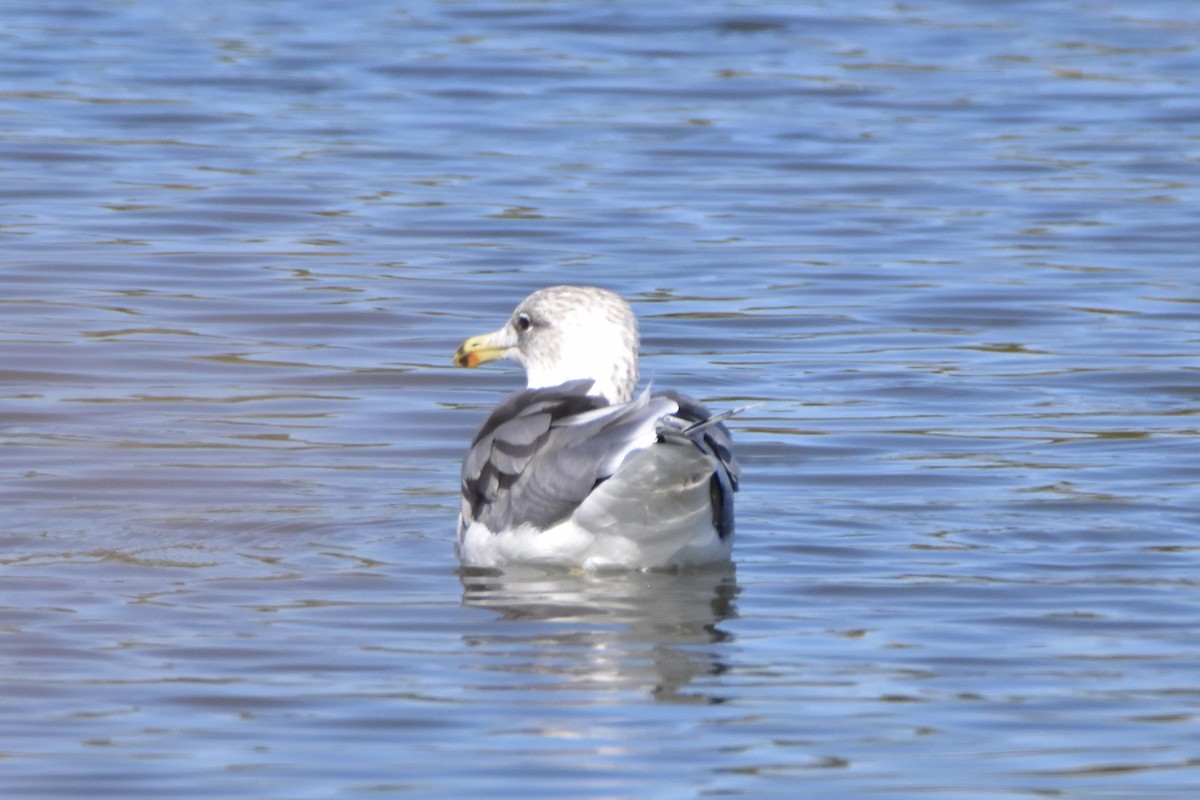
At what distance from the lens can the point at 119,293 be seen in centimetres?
1205

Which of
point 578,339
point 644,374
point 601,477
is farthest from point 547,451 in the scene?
point 644,374

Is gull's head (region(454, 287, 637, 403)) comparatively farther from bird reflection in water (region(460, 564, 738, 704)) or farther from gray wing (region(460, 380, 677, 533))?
bird reflection in water (region(460, 564, 738, 704))

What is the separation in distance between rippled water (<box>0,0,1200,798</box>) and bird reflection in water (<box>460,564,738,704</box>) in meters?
0.02

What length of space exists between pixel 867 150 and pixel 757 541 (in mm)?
8751

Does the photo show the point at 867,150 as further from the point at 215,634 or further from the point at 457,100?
the point at 215,634

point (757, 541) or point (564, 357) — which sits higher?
point (564, 357)

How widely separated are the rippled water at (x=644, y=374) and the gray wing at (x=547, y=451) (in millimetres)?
266

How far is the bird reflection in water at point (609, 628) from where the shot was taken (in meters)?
6.30

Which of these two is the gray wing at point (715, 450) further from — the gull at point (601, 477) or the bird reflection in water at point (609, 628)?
the bird reflection in water at point (609, 628)

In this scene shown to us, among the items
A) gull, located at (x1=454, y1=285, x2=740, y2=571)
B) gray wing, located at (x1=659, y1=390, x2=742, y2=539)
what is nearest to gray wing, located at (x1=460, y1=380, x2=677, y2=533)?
gull, located at (x1=454, y1=285, x2=740, y2=571)

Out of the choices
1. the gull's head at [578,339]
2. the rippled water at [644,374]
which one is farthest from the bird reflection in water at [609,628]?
the gull's head at [578,339]

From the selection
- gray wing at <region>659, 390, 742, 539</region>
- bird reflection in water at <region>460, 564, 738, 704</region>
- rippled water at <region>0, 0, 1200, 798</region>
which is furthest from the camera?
gray wing at <region>659, 390, 742, 539</region>

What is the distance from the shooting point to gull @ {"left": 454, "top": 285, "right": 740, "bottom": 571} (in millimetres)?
7020

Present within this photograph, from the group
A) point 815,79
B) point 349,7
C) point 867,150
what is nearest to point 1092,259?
point 867,150
